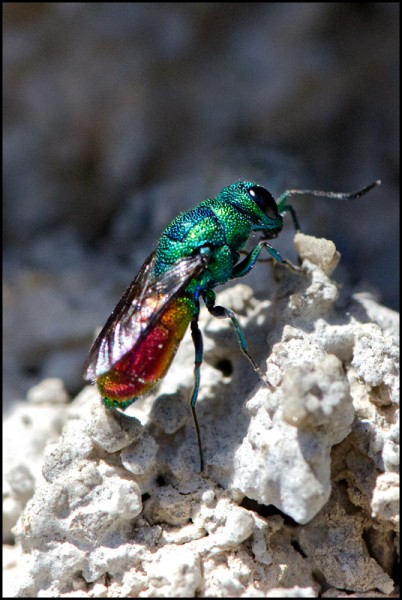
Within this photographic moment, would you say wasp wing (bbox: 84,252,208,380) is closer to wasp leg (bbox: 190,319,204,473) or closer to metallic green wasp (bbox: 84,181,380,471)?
metallic green wasp (bbox: 84,181,380,471)

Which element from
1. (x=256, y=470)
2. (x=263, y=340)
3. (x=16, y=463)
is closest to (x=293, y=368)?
(x=256, y=470)

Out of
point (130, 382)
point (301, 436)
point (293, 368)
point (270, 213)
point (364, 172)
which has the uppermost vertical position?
point (364, 172)

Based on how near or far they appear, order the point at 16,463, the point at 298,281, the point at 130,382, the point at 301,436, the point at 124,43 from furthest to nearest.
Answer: the point at 124,43 < the point at 16,463 < the point at 298,281 < the point at 130,382 < the point at 301,436

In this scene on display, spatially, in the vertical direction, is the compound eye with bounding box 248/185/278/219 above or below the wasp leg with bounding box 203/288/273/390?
above

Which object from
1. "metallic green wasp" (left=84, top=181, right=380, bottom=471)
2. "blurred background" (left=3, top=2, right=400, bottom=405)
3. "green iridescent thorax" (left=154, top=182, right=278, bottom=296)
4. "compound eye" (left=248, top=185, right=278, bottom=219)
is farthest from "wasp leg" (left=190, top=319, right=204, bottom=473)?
"blurred background" (left=3, top=2, right=400, bottom=405)

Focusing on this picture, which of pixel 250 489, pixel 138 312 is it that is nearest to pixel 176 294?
pixel 138 312

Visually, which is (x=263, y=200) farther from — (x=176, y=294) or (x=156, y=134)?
(x=156, y=134)

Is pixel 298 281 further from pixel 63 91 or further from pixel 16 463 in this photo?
pixel 63 91
